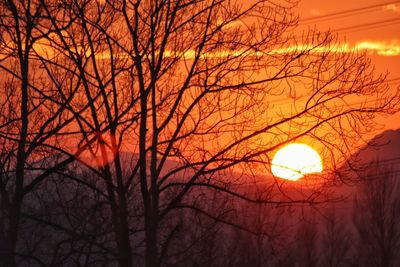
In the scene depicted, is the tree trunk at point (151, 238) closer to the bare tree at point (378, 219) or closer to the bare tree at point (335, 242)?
the bare tree at point (378, 219)

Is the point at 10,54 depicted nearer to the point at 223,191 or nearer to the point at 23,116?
the point at 23,116

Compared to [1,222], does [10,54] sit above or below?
above

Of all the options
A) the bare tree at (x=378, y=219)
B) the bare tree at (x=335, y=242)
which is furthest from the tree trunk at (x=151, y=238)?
the bare tree at (x=335, y=242)

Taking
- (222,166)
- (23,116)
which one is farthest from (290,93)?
(23,116)

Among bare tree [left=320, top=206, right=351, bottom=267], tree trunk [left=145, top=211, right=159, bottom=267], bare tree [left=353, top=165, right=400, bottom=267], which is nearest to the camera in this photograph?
tree trunk [left=145, top=211, right=159, bottom=267]

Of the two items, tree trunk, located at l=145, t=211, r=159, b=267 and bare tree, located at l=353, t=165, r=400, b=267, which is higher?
bare tree, located at l=353, t=165, r=400, b=267

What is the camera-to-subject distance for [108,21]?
16.5 meters

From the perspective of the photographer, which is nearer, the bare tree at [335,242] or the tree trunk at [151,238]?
the tree trunk at [151,238]

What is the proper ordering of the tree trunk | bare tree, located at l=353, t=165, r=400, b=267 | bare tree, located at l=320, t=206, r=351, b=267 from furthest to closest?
1. bare tree, located at l=320, t=206, r=351, b=267
2. bare tree, located at l=353, t=165, r=400, b=267
3. the tree trunk

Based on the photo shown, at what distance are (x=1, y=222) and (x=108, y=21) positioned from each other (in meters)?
5.10

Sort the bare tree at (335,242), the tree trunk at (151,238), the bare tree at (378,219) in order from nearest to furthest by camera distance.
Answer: the tree trunk at (151,238)
the bare tree at (378,219)
the bare tree at (335,242)

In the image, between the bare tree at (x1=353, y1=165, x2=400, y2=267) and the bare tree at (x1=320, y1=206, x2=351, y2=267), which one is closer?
the bare tree at (x1=353, y1=165, x2=400, y2=267)

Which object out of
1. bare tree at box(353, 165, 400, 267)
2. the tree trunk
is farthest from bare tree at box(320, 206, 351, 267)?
the tree trunk

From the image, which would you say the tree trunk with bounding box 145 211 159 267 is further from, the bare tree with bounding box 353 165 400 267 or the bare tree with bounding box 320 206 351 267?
the bare tree with bounding box 320 206 351 267
